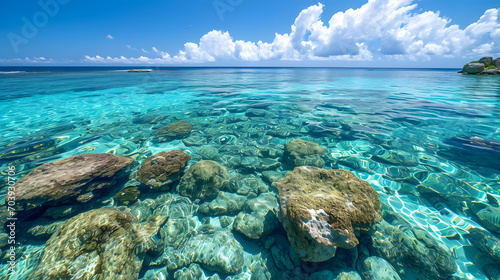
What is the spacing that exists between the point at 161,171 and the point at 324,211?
14.3ft

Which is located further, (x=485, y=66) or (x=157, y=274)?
(x=485, y=66)

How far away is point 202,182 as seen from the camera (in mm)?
4941

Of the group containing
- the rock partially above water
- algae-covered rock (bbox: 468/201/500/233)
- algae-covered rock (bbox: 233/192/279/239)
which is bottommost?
algae-covered rock (bbox: 233/192/279/239)

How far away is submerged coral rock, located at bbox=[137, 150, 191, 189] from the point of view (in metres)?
4.88

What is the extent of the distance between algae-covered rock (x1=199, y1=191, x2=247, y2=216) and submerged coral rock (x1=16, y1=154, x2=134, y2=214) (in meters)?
2.90

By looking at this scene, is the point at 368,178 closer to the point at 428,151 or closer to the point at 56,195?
the point at 428,151

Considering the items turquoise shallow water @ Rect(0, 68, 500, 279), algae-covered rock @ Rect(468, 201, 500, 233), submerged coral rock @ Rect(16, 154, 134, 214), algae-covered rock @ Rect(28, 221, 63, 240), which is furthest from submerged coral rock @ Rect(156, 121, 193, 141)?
algae-covered rock @ Rect(468, 201, 500, 233)

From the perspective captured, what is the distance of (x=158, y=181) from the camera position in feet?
16.0

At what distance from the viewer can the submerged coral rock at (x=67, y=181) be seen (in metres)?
3.88

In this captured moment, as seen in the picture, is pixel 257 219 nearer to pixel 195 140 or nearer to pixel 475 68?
pixel 195 140

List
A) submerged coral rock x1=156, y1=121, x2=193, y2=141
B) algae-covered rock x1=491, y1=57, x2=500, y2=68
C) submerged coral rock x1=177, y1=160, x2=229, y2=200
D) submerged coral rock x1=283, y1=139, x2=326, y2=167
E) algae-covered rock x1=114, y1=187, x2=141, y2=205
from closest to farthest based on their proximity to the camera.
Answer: algae-covered rock x1=114, y1=187, x2=141, y2=205, submerged coral rock x1=177, y1=160, x2=229, y2=200, submerged coral rock x1=283, y1=139, x2=326, y2=167, submerged coral rock x1=156, y1=121, x2=193, y2=141, algae-covered rock x1=491, y1=57, x2=500, y2=68

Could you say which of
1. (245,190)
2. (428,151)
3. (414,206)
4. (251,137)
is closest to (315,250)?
(245,190)

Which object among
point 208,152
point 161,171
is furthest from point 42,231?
point 208,152

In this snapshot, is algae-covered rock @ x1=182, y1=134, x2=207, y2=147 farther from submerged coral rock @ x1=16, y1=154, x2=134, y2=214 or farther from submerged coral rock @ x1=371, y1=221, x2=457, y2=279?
submerged coral rock @ x1=371, y1=221, x2=457, y2=279
